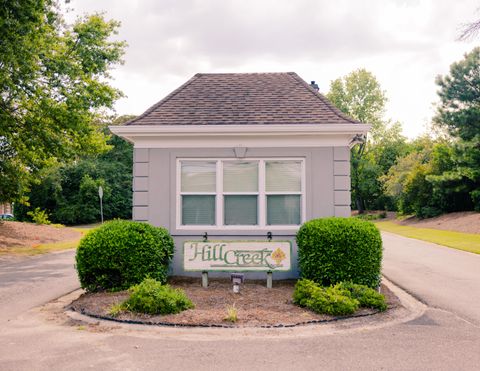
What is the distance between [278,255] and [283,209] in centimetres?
143

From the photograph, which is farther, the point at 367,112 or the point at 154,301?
the point at 367,112

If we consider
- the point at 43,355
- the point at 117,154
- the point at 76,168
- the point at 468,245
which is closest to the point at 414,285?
the point at 43,355

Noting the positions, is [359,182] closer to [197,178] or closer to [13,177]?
[13,177]

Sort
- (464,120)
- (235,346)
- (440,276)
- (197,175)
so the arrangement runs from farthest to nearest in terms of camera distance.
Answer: (464,120) < (440,276) < (197,175) < (235,346)

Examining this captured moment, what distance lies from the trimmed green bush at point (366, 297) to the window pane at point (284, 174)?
3.03m

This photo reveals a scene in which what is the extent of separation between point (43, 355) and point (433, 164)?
4167 cm

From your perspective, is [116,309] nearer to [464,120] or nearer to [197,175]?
[197,175]

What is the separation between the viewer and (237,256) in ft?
29.6

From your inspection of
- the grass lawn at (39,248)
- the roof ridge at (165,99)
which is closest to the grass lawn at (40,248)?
the grass lawn at (39,248)

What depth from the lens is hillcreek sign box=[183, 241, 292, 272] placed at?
8977 millimetres

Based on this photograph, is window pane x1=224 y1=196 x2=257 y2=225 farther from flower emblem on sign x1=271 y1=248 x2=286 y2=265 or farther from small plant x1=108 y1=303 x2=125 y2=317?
small plant x1=108 y1=303 x2=125 y2=317

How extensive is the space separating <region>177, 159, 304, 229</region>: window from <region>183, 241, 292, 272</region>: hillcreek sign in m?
1.05

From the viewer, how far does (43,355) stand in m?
5.30

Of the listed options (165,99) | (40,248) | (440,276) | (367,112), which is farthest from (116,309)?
(367,112)
